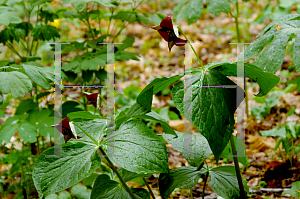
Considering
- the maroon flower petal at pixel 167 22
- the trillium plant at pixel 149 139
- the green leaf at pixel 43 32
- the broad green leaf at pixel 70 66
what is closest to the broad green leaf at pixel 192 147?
the trillium plant at pixel 149 139

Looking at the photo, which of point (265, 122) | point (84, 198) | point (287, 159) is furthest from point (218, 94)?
point (265, 122)

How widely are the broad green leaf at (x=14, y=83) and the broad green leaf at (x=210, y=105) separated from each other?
2.02 ft

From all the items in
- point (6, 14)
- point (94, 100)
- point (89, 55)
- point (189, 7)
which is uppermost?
point (189, 7)

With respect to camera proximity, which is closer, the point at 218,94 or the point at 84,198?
the point at 218,94

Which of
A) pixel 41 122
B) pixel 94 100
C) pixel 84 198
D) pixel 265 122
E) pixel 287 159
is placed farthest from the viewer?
pixel 265 122

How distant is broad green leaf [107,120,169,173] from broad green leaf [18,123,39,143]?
0.55 m

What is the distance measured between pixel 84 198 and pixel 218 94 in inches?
31.7

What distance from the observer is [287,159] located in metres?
1.56

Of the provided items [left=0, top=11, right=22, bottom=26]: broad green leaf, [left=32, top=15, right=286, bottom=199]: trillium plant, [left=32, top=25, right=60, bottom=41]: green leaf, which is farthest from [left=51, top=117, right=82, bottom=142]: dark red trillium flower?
[left=32, top=25, right=60, bottom=41]: green leaf

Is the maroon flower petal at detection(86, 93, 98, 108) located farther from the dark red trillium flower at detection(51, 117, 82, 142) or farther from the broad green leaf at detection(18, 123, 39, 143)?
the broad green leaf at detection(18, 123, 39, 143)

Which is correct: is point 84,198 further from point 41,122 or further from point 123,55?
point 123,55

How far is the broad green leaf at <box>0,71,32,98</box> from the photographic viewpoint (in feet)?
3.14

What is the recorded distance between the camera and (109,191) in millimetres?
881

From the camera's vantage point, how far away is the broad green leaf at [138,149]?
0.72m
